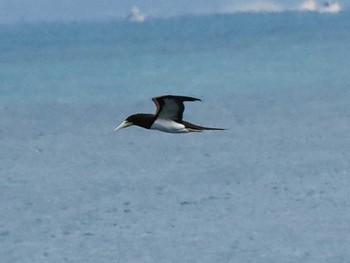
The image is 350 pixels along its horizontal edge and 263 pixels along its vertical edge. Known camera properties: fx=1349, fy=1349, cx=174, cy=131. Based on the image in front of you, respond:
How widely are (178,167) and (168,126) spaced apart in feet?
240

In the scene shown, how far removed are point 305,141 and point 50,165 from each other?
64.9 feet

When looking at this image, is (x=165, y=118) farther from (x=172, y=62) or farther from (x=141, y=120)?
(x=172, y=62)

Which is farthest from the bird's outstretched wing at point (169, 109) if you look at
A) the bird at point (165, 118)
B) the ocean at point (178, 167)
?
the ocean at point (178, 167)

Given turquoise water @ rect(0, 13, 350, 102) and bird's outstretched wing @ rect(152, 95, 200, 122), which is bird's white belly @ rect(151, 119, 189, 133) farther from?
turquoise water @ rect(0, 13, 350, 102)

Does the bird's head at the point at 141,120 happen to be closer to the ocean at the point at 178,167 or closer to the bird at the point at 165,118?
the bird at the point at 165,118

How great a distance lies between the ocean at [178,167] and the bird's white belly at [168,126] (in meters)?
51.3

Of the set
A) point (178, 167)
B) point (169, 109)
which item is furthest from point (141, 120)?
point (178, 167)

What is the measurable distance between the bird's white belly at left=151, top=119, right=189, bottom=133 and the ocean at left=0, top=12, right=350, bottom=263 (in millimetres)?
51280

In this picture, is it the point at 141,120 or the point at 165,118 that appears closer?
the point at 165,118

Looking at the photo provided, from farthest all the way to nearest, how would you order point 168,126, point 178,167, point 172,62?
point 172,62, point 178,167, point 168,126

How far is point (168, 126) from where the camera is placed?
24.7m

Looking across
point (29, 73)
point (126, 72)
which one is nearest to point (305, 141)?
point (126, 72)

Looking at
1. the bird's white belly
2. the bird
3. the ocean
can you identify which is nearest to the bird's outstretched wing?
the bird

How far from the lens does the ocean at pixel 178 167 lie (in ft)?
268
